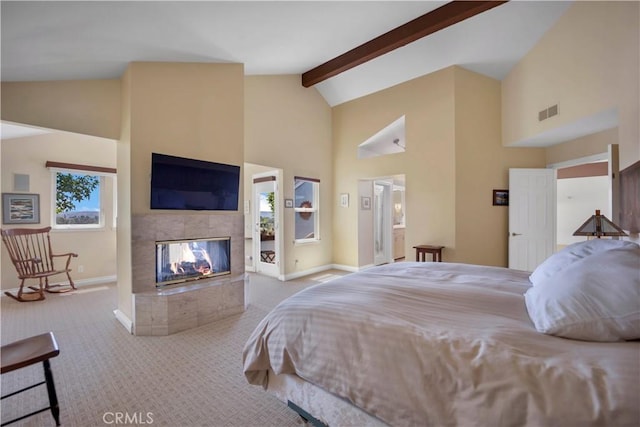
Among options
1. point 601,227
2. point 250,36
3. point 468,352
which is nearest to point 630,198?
point 601,227

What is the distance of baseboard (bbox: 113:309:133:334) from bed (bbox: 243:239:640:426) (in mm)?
2017

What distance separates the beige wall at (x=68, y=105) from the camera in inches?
106

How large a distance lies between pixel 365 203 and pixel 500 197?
2423 mm

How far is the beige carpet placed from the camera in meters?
1.78

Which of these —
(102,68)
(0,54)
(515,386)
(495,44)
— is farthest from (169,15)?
(495,44)

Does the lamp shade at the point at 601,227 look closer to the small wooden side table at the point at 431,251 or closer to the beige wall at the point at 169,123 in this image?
the small wooden side table at the point at 431,251

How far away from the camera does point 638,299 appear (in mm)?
1058

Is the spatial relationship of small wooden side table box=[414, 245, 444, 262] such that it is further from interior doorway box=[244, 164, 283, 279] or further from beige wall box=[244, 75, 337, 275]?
interior doorway box=[244, 164, 283, 279]

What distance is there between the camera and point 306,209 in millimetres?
5707

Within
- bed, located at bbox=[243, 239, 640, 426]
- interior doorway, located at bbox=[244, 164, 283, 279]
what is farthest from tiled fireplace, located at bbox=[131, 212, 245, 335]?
interior doorway, located at bbox=[244, 164, 283, 279]

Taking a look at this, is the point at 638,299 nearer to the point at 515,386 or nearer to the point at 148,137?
the point at 515,386

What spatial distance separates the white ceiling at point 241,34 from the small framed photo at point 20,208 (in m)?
2.78

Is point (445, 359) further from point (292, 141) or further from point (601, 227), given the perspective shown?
point (292, 141)

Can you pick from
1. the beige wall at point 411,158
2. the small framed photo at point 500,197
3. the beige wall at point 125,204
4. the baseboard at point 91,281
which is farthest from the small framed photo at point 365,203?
the baseboard at point 91,281
